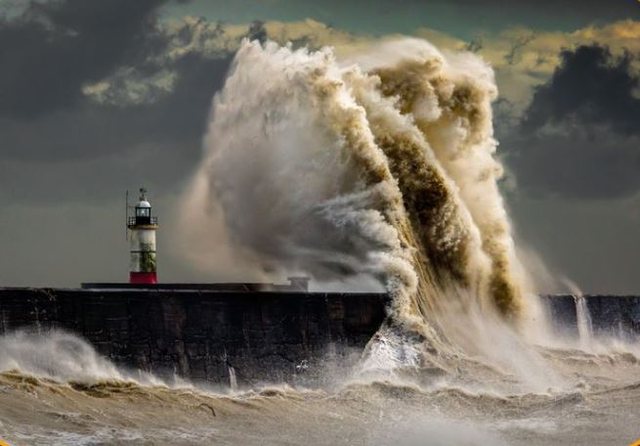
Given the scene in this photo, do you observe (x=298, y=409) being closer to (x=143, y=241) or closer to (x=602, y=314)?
(x=143, y=241)

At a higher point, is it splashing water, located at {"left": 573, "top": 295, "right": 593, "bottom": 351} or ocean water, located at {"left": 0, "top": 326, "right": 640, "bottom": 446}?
splashing water, located at {"left": 573, "top": 295, "right": 593, "bottom": 351}

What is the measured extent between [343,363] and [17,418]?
12.6ft

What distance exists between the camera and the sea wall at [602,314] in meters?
21.0

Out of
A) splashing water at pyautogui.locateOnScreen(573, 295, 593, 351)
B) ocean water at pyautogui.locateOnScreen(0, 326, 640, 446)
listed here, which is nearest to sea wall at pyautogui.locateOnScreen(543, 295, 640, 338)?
splashing water at pyautogui.locateOnScreen(573, 295, 593, 351)

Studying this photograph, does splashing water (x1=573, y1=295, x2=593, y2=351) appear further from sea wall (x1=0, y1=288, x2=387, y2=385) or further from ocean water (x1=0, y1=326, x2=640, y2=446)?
sea wall (x1=0, y1=288, x2=387, y2=385)

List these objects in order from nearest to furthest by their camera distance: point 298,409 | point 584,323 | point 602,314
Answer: point 298,409, point 584,323, point 602,314

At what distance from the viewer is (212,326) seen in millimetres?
14820

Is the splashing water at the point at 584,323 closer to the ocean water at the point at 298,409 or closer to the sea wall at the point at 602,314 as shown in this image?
the sea wall at the point at 602,314

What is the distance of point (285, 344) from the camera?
1547 centimetres

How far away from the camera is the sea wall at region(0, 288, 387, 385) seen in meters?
13.9

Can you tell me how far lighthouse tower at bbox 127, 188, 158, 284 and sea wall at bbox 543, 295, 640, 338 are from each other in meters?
4.99

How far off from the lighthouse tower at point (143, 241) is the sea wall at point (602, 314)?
4.99m

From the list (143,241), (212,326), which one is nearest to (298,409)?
(212,326)

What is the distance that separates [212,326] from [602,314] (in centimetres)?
850
